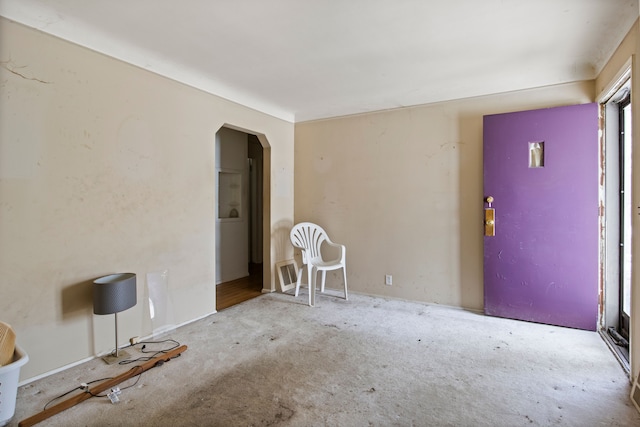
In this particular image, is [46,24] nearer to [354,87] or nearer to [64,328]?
[64,328]

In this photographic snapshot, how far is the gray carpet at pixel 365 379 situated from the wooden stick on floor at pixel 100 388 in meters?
0.05

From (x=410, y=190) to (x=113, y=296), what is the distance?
316cm

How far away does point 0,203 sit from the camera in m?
2.00

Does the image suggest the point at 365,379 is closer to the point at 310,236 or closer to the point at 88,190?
the point at 310,236

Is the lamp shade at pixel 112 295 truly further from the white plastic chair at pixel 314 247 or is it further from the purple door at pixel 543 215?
the purple door at pixel 543 215

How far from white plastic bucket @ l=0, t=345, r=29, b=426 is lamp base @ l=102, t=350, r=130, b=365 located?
0.62 m

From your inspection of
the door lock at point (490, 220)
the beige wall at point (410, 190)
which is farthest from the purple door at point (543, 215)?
the beige wall at point (410, 190)

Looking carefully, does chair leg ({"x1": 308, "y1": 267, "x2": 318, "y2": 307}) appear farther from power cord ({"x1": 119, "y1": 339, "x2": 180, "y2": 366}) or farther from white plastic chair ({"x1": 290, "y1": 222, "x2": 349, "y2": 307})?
power cord ({"x1": 119, "y1": 339, "x2": 180, "y2": 366})

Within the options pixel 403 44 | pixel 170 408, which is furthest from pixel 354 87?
pixel 170 408

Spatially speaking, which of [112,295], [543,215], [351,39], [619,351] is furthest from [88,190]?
[619,351]

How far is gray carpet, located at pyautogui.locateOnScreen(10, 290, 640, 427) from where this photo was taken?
70.8 inches

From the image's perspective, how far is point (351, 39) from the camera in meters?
2.44

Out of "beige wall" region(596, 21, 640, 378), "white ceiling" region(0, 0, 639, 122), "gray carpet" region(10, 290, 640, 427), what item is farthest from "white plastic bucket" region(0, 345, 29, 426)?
"beige wall" region(596, 21, 640, 378)

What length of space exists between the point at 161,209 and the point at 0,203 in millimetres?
1087
